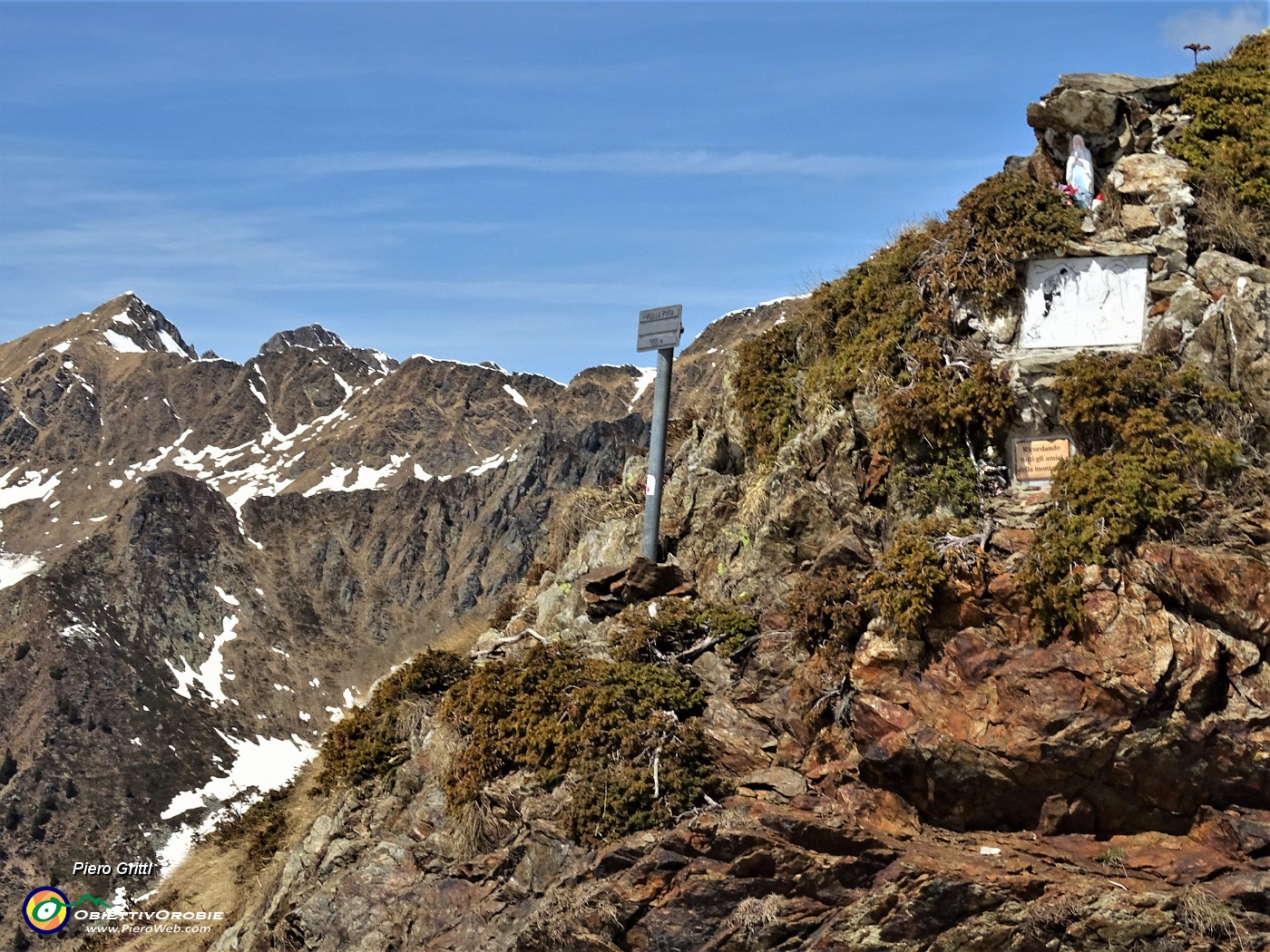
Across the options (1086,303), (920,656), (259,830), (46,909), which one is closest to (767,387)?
(1086,303)

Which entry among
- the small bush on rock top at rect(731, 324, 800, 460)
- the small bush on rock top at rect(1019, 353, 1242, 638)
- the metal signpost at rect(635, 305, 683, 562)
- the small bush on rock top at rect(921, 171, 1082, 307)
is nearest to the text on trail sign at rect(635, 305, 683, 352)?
the metal signpost at rect(635, 305, 683, 562)

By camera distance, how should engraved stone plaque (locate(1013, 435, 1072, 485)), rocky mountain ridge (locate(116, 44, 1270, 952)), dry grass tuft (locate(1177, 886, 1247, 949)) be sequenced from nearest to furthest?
dry grass tuft (locate(1177, 886, 1247, 949)) → rocky mountain ridge (locate(116, 44, 1270, 952)) → engraved stone plaque (locate(1013, 435, 1072, 485))

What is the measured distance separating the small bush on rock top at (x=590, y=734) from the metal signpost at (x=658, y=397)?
2464 mm

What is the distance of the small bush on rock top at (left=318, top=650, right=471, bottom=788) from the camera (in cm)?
1566

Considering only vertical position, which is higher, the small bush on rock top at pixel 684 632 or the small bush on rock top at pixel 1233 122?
the small bush on rock top at pixel 1233 122

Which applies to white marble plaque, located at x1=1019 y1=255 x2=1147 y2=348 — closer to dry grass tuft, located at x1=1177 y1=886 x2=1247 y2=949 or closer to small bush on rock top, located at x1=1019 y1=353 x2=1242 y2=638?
small bush on rock top, located at x1=1019 y1=353 x2=1242 y2=638

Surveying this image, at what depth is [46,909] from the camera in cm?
2567

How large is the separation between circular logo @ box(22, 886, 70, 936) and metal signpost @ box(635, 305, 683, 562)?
17820 mm

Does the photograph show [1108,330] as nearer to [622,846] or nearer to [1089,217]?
[1089,217]

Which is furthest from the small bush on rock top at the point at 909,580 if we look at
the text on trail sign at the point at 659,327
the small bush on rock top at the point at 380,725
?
the small bush on rock top at the point at 380,725

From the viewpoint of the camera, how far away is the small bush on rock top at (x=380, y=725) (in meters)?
15.7

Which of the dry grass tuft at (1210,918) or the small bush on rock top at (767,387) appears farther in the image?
the small bush on rock top at (767,387)

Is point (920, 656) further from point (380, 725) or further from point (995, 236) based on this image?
point (380, 725)

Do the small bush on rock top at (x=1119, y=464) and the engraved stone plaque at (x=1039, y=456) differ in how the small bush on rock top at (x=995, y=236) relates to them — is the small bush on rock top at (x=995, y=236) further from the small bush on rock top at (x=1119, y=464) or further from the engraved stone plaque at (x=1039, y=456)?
the engraved stone plaque at (x=1039, y=456)
